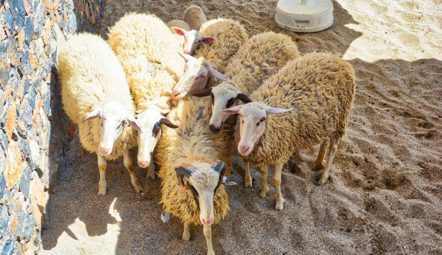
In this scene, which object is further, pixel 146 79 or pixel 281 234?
pixel 146 79

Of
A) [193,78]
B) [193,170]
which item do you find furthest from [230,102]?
[193,170]

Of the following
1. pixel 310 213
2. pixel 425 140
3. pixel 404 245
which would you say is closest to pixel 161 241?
pixel 310 213

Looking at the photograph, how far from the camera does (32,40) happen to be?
3758 millimetres

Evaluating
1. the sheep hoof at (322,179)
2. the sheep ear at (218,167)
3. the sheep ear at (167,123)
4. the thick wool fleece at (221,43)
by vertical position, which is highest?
the thick wool fleece at (221,43)

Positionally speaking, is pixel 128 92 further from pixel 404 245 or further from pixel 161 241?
pixel 404 245

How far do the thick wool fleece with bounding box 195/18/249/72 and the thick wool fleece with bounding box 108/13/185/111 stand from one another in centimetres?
34

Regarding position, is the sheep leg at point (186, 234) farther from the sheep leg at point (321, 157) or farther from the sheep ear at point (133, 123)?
the sheep leg at point (321, 157)

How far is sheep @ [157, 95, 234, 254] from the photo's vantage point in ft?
11.0

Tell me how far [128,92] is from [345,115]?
7.12 ft

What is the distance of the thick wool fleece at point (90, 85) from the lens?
161 inches

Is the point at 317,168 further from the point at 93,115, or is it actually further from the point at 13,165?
the point at 13,165

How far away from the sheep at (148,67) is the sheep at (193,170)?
0.58 feet

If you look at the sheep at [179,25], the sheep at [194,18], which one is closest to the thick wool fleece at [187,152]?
the sheep at [179,25]

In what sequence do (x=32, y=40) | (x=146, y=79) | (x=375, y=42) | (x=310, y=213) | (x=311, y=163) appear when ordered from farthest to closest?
(x=375, y=42) → (x=311, y=163) → (x=146, y=79) → (x=310, y=213) → (x=32, y=40)
